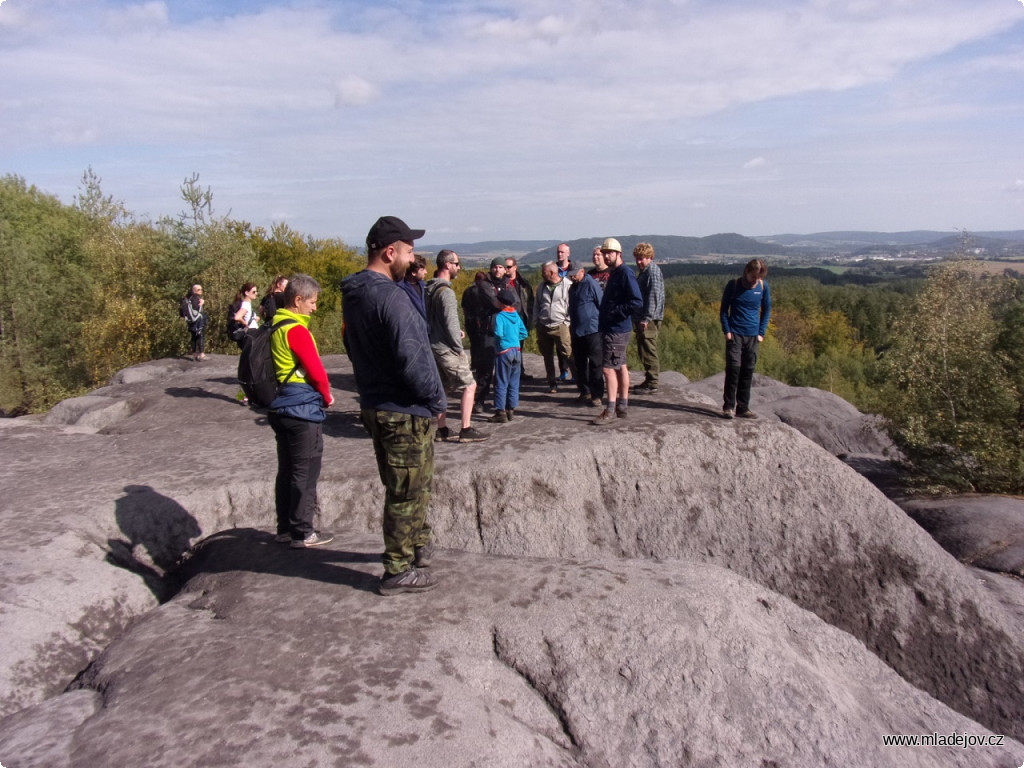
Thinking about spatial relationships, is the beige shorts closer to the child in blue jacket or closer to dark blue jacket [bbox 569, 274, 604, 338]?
the child in blue jacket

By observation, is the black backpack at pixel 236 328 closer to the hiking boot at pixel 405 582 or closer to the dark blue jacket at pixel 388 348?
the dark blue jacket at pixel 388 348

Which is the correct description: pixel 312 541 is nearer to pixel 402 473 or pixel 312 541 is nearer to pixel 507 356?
pixel 402 473

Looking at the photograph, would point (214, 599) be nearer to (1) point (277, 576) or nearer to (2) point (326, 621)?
(1) point (277, 576)

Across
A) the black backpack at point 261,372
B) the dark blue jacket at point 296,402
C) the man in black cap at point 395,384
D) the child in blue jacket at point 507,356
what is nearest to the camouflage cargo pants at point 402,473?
the man in black cap at point 395,384

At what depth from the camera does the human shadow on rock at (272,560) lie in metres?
5.38

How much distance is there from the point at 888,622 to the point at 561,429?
4143mm

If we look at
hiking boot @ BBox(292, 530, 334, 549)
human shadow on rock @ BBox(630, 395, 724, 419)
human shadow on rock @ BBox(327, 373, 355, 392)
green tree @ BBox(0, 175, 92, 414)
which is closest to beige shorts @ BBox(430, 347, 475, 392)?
human shadow on rock @ BBox(630, 395, 724, 419)

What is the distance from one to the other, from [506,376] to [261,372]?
3900mm

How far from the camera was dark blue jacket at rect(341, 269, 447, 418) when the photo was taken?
473 centimetres

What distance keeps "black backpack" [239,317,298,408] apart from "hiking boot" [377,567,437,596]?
72.0 inches

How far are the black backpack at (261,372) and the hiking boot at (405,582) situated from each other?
6.00 ft

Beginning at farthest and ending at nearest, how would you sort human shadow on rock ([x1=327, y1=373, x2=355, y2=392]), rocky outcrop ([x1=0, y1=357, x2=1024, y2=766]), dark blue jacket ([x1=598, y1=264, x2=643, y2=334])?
human shadow on rock ([x1=327, y1=373, x2=355, y2=392]) < dark blue jacket ([x1=598, y1=264, x2=643, y2=334]) < rocky outcrop ([x1=0, y1=357, x2=1024, y2=766])

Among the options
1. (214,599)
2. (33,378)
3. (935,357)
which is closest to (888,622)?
(214,599)

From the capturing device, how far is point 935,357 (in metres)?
19.0
